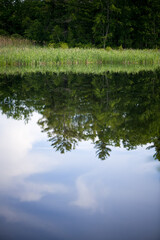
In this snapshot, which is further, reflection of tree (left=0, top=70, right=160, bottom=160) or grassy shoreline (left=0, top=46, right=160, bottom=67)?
grassy shoreline (left=0, top=46, right=160, bottom=67)

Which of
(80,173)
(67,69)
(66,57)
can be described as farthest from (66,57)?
(80,173)

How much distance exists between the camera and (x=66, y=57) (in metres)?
22.5

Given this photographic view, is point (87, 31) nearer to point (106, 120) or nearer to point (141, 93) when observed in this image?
point (141, 93)

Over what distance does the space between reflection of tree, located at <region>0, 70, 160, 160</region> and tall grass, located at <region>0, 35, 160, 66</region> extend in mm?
11494

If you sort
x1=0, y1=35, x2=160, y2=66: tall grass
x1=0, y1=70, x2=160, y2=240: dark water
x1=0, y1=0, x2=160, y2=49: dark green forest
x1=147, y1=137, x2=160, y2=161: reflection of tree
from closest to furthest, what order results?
1. x1=0, y1=70, x2=160, y2=240: dark water
2. x1=147, y1=137, x2=160, y2=161: reflection of tree
3. x1=0, y1=35, x2=160, y2=66: tall grass
4. x1=0, y1=0, x2=160, y2=49: dark green forest

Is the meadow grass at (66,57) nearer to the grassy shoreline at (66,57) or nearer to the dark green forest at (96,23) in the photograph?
the grassy shoreline at (66,57)

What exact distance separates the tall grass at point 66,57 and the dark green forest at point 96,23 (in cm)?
1457

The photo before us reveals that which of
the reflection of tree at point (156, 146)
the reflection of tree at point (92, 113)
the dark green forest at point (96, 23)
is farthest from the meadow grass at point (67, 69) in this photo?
the dark green forest at point (96, 23)

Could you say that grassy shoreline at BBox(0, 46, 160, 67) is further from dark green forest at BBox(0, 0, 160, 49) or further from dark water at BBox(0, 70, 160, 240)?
dark water at BBox(0, 70, 160, 240)

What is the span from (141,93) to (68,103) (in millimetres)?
2364

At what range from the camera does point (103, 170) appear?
3.29 metres

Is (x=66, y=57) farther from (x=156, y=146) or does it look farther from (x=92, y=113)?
(x=156, y=146)

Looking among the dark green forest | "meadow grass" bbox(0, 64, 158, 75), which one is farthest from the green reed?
the dark green forest

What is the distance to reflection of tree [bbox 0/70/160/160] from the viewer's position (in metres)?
4.41
